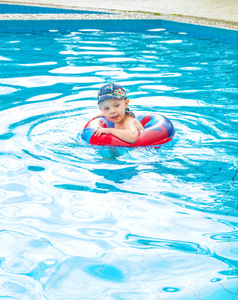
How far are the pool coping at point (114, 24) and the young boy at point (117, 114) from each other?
513cm

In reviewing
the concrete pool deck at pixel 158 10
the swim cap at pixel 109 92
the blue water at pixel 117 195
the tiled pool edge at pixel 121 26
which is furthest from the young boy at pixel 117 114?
the concrete pool deck at pixel 158 10

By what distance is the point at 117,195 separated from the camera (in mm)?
3387

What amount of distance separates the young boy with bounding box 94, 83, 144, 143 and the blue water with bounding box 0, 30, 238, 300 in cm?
16

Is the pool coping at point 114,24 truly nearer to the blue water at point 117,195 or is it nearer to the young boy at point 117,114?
the blue water at point 117,195

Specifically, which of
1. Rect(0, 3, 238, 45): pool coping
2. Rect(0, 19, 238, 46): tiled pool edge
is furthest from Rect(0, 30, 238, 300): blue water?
Rect(0, 3, 238, 45): pool coping

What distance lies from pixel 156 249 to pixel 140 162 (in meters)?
1.34

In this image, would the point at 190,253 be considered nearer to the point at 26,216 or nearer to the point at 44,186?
the point at 26,216

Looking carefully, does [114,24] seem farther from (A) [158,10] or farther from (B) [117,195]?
(B) [117,195]

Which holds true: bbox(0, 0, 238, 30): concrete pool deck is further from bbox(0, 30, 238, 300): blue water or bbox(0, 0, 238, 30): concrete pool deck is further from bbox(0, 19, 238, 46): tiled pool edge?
bbox(0, 30, 238, 300): blue water

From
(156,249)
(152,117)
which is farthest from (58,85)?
(156,249)

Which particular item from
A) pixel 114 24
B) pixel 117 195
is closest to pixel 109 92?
pixel 117 195

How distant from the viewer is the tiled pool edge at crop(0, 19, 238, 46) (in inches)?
356

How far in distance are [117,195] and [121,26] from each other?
23.3 ft

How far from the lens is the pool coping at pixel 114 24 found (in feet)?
30.1
